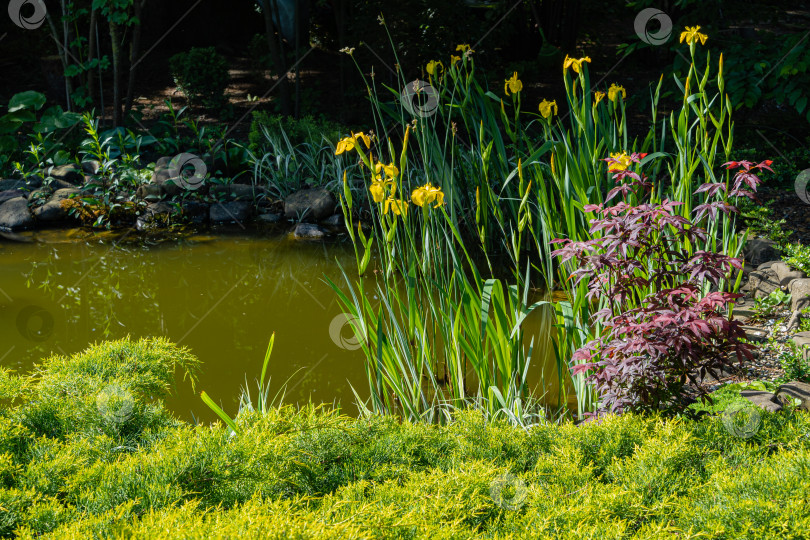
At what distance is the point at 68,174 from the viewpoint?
623cm

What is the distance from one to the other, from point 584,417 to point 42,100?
599 cm

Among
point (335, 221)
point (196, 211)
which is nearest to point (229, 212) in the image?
point (196, 211)

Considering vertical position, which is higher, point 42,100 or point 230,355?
point 42,100

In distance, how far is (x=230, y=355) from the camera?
10.7ft

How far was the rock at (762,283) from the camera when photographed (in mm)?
3574

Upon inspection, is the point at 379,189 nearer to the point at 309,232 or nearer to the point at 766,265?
the point at 766,265

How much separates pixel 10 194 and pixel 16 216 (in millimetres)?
406

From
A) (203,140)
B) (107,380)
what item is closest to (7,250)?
(203,140)

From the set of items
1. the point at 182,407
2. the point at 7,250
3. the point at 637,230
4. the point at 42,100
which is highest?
the point at 42,100

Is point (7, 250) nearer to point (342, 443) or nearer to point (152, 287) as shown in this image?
Answer: point (152, 287)

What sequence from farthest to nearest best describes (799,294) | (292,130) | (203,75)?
(203,75)
(292,130)
(799,294)

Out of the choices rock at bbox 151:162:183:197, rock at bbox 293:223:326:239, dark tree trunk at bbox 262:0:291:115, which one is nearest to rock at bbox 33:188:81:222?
rock at bbox 151:162:183:197

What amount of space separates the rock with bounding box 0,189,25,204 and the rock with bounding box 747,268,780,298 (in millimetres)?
5429

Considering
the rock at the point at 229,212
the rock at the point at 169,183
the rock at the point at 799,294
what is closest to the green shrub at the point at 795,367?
the rock at the point at 799,294
